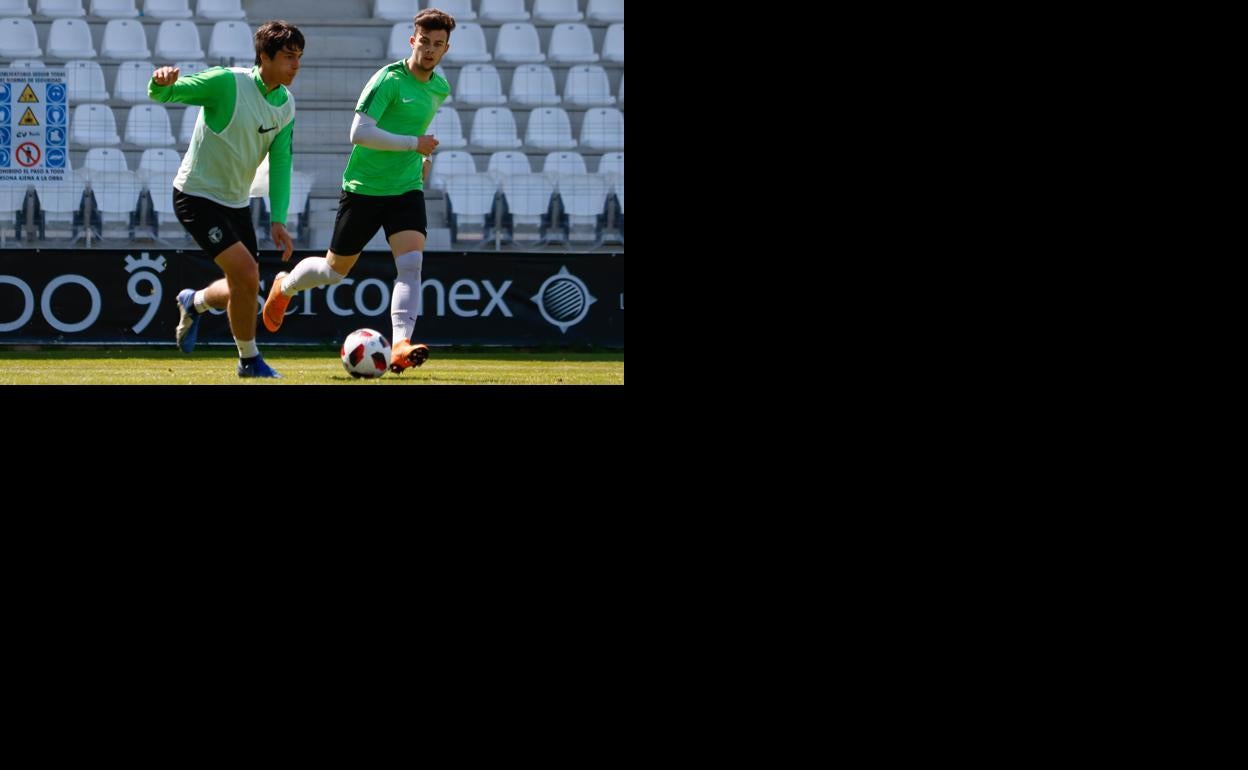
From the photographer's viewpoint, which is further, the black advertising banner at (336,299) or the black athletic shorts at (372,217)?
the black advertising banner at (336,299)

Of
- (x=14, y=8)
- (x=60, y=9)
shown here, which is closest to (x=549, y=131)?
(x=60, y=9)

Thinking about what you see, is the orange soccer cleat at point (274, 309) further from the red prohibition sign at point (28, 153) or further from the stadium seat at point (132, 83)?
the stadium seat at point (132, 83)

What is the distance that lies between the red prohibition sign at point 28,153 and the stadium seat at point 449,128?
299 cm

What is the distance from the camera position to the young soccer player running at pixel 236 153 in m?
5.66

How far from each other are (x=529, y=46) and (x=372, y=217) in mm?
5910

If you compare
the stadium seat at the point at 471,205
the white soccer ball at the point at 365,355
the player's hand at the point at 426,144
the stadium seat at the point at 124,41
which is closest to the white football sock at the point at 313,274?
the white soccer ball at the point at 365,355

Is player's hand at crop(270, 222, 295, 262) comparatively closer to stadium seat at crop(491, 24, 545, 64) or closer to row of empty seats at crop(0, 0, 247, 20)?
stadium seat at crop(491, 24, 545, 64)

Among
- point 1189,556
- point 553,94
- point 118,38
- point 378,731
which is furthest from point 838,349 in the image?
point 118,38

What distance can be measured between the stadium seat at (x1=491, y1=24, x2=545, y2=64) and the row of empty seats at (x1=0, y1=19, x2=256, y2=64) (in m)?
2.13

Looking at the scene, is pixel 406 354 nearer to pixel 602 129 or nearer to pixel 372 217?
pixel 372 217

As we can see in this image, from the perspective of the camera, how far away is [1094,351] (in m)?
2.85

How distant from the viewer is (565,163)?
10.6 meters

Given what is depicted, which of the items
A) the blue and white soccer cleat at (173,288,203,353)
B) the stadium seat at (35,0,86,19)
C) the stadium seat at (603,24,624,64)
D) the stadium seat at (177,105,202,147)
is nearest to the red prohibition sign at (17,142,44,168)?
the stadium seat at (177,105,202,147)

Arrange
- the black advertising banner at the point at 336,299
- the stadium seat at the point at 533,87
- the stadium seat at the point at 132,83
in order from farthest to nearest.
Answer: the stadium seat at the point at 533,87
the stadium seat at the point at 132,83
the black advertising banner at the point at 336,299
